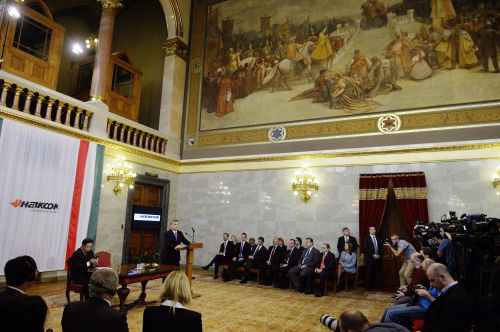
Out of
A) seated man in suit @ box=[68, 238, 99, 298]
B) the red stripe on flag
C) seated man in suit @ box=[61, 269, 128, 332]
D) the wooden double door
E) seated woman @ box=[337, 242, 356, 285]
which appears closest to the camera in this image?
seated man in suit @ box=[61, 269, 128, 332]

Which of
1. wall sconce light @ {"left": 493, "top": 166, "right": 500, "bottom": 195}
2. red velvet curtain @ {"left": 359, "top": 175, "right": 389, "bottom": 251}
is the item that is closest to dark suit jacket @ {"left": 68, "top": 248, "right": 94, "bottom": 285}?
red velvet curtain @ {"left": 359, "top": 175, "right": 389, "bottom": 251}

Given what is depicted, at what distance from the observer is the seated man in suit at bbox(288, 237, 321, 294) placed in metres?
8.77

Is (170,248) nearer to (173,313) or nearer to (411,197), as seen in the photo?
(173,313)

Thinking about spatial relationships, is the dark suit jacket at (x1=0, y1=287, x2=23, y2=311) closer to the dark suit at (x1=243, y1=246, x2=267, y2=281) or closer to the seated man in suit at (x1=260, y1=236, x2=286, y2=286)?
the seated man in suit at (x1=260, y1=236, x2=286, y2=286)

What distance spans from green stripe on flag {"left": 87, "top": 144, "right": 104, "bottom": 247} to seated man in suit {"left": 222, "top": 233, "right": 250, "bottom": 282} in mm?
3879

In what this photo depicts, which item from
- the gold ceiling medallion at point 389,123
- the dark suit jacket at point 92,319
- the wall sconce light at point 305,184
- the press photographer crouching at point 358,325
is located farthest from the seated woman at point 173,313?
the gold ceiling medallion at point 389,123

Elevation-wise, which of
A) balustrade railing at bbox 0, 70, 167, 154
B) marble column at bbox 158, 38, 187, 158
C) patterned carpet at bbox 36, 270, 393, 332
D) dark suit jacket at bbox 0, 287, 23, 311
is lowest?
patterned carpet at bbox 36, 270, 393, 332

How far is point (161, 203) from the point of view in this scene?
40.6 ft

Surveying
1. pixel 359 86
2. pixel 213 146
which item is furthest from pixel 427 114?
pixel 213 146

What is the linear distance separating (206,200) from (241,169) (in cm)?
175

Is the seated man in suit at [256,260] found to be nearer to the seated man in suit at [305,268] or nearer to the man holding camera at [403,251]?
the seated man in suit at [305,268]

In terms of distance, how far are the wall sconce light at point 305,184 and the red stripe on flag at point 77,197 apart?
6.04 m

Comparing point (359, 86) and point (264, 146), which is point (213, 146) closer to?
point (264, 146)

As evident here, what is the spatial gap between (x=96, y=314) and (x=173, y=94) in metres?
11.6
